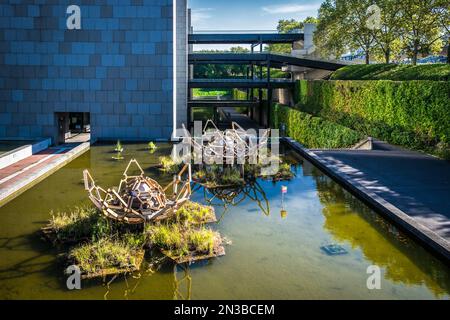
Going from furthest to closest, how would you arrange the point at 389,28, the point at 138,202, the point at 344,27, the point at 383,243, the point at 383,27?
the point at 344,27 < the point at 383,27 < the point at 389,28 < the point at 138,202 < the point at 383,243

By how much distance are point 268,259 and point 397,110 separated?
47.7 ft

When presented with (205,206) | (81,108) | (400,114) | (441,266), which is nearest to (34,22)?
(81,108)

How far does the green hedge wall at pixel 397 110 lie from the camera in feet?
55.8

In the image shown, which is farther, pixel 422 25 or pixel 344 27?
pixel 344 27

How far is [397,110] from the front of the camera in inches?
778

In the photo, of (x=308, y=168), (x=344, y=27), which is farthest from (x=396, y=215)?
(x=344, y=27)

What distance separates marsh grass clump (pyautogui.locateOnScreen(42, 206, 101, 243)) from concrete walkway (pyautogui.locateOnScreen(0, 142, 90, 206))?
2837 millimetres

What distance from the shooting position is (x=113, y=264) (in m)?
7.34

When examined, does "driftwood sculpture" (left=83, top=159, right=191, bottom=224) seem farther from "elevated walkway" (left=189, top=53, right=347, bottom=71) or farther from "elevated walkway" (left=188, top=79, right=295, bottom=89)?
"elevated walkway" (left=189, top=53, right=347, bottom=71)

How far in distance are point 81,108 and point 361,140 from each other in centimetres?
1417

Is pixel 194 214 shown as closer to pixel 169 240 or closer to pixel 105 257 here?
pixel 169 240

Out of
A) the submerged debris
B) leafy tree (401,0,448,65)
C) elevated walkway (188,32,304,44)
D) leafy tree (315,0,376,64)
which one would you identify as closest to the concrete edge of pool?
the submerged debris

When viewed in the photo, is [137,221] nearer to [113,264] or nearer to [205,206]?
[113,264]
